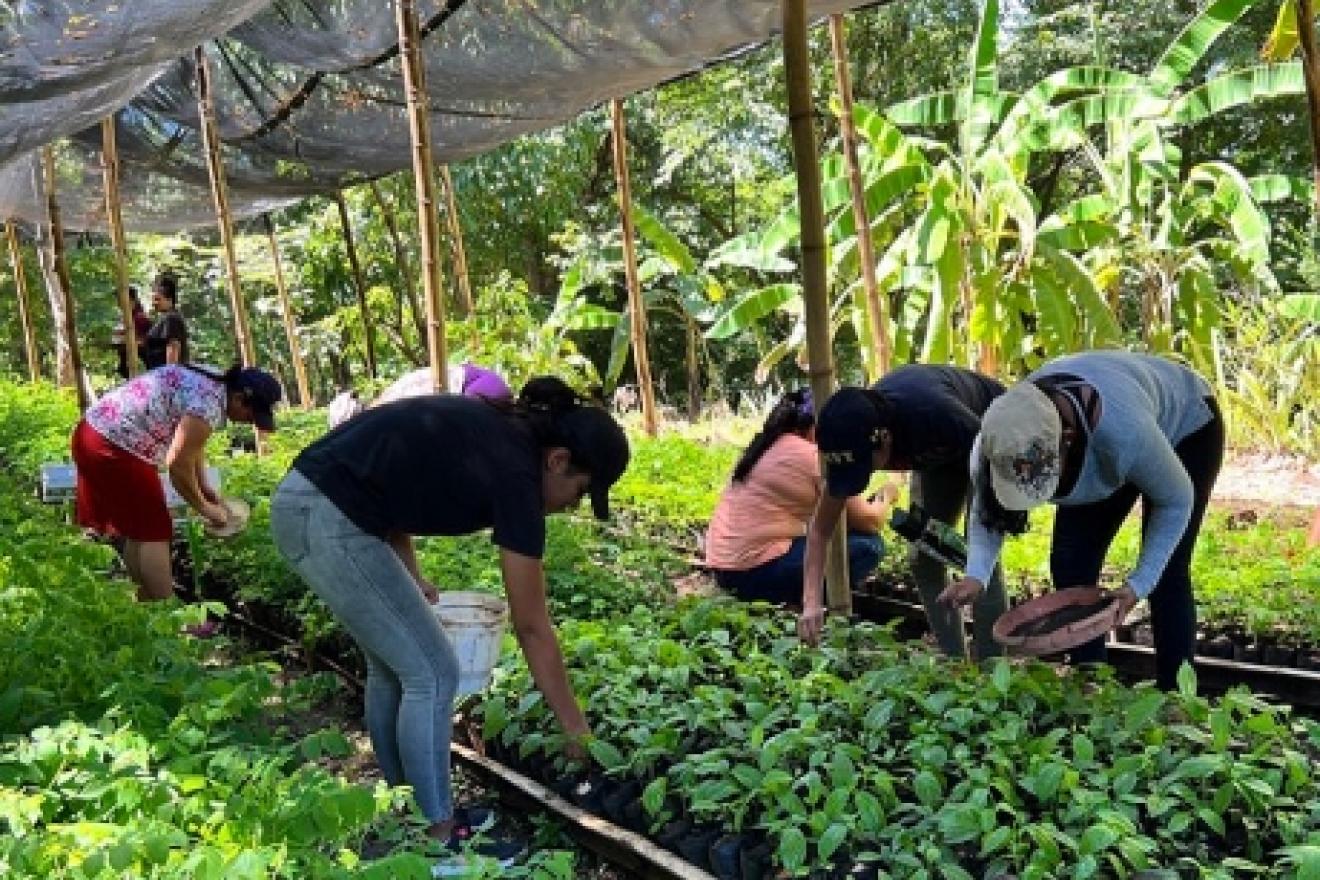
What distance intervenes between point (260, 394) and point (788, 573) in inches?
81.3

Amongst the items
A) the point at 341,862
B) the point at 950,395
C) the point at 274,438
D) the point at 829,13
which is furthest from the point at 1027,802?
the point at 274,438

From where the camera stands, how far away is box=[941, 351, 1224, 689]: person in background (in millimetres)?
2840

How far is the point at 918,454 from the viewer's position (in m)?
3.56

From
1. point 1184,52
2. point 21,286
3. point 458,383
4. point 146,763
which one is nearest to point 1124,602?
point 146,763

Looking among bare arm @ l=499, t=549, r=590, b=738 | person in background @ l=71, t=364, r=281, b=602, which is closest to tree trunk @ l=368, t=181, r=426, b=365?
person in background @ l=71, t=364, r=281, b=602

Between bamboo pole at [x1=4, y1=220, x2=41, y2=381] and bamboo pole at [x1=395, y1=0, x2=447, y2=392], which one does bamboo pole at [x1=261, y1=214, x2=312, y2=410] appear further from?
bamboo pole at [x1=395, y1=0, x2=447, y2=392]

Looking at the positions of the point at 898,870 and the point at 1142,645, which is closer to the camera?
the point at 898,870

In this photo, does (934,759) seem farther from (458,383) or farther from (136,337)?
(136,337)

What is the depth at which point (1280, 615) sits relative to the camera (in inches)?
179

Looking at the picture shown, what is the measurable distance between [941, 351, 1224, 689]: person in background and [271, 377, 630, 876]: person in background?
90 centimetres

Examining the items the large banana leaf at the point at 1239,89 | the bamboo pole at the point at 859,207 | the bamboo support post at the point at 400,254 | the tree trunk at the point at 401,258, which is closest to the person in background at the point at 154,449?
the bamboo pole at the point at 859,207

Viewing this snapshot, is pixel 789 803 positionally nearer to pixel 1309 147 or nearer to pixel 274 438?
pixel 274 438

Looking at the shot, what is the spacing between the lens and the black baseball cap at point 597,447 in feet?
9.35

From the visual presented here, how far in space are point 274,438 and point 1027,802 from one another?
8.01 meters
